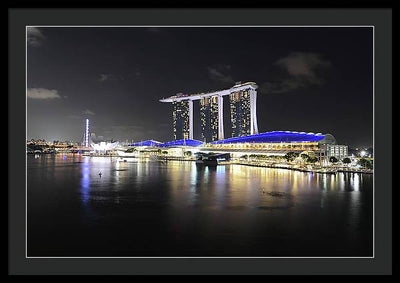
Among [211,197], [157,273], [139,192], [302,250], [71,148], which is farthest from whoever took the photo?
[71,148]

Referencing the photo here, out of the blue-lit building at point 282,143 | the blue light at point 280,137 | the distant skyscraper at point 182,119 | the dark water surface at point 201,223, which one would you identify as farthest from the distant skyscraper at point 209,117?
the dark water surface at point 201,223

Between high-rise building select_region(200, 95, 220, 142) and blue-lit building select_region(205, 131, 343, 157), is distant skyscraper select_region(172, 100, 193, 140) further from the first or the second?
blue-lit building select_region(205, 131, 343, 157)

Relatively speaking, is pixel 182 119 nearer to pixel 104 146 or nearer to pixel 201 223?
pixel 104 146

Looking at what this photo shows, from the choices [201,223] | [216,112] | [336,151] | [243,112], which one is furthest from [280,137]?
[201,223]

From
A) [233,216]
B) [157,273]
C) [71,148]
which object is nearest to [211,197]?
[233,216]

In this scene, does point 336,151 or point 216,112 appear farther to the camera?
point 216,112

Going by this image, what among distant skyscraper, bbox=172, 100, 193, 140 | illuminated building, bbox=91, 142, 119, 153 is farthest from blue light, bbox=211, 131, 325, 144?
illuminated building, bbox=91, 142, 119, 153

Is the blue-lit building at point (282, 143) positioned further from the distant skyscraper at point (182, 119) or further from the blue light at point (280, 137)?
the distant skyscraper at point (182, 119)
